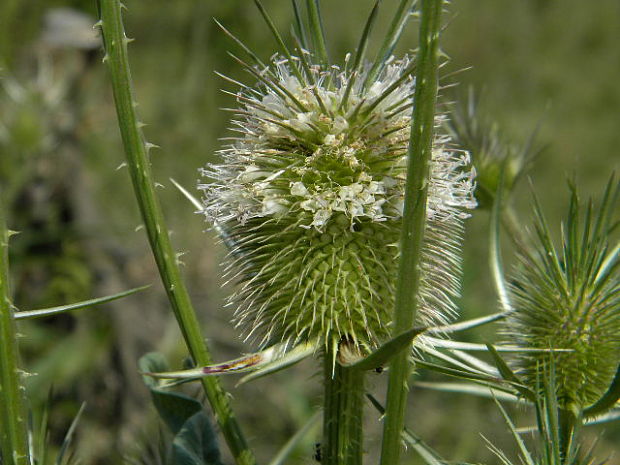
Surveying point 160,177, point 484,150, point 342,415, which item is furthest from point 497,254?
point 160,177

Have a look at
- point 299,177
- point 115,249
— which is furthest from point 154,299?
point 299,177

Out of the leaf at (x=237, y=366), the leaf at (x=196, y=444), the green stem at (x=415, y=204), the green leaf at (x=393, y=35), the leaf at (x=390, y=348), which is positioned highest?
the green leaf at (x=393, y=35)

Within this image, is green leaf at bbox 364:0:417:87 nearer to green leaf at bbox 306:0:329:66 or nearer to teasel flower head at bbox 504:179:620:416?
green leaf at bbox 306:0:329:66

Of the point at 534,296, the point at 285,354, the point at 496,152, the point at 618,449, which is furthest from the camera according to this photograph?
the point at 618,449

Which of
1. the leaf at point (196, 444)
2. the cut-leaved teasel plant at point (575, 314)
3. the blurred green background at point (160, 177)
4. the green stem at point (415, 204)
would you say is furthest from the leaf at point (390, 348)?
the blurred green background at point (160, 177)

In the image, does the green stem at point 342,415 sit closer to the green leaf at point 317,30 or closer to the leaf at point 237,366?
the leaf at point 237,366

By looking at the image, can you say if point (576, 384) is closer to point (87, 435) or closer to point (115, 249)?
point (87, 435)

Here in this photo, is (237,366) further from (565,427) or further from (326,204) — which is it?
(565,427)
